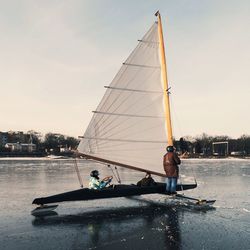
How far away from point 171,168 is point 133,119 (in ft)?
8.52

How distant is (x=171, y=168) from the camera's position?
12.5 meters

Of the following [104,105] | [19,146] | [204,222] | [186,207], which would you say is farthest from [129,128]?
[19,146]

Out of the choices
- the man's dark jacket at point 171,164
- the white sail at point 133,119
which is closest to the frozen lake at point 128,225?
the man's dark jacket at point 171,164

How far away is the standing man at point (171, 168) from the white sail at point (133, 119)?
892 millimetres

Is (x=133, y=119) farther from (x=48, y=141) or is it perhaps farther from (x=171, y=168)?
(x=48, y=141)

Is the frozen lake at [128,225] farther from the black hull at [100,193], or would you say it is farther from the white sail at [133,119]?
the white sail at [133,119]

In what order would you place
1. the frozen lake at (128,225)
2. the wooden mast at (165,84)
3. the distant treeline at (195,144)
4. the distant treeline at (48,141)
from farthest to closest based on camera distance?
the distant treeline at (48,141), the distant treeline at (195,144), the wooden mast at (165,84), the frozen lake at (128,225)

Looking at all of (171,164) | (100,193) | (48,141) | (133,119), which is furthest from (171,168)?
(48,141)

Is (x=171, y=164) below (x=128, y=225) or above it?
above

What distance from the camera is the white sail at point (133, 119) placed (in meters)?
13.2

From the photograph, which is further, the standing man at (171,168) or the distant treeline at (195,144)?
the distant treeline at (195,144)

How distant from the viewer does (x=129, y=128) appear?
13.5 meters

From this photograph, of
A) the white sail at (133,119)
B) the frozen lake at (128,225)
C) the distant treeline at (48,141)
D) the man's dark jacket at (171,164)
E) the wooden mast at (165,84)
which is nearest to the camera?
the frozen lake at (128,225)

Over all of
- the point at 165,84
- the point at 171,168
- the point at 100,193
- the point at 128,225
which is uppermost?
the point at 165,84
